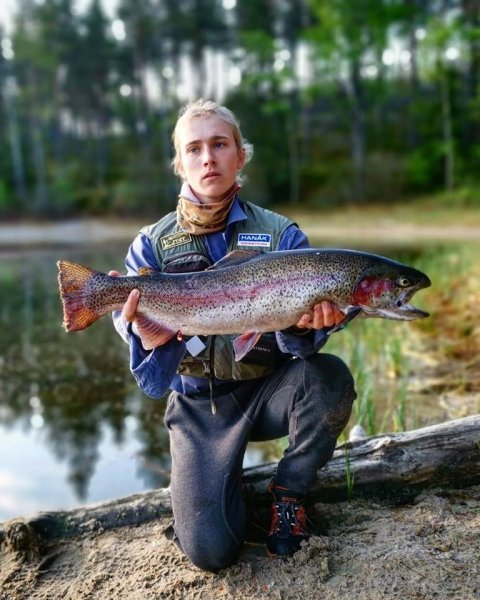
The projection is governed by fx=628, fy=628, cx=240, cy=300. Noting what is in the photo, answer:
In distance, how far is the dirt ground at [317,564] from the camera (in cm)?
264

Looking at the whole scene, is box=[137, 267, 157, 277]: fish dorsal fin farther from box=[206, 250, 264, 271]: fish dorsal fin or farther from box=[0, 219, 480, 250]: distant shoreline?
box=[0, 219, 480, 250]: distant shoreline

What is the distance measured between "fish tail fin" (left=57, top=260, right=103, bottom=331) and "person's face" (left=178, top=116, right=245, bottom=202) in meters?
0.79

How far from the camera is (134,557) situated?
3178 millimetres

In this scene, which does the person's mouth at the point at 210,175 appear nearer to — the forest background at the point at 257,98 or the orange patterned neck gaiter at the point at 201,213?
the orange patterned neck gaiter at the point at 201,213

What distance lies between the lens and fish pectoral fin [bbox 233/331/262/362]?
3.08 metres

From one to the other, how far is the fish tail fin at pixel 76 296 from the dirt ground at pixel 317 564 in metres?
1.21

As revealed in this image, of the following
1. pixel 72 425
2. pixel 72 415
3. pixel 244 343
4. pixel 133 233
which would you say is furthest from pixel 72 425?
pixel 133 233

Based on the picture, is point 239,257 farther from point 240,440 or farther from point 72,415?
point 72,415

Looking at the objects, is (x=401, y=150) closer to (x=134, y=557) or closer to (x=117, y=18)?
(x=117, y=18)

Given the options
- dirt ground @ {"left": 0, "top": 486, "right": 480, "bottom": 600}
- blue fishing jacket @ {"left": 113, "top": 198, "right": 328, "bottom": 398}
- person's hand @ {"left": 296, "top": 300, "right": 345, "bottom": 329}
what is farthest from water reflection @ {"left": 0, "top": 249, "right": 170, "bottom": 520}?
A: person's hand @ {"left": 296, "top": 300, "right": 345, "bottom": 329}

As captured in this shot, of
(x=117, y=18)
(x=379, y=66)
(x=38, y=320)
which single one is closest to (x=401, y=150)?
(x=379, y=66)

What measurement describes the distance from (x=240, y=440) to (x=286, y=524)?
48 cm

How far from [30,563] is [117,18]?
1946 inches

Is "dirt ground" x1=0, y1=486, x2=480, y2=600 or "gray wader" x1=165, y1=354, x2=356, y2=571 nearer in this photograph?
"dirt ground" x1=0, y1=486, x2=480, y2=600
